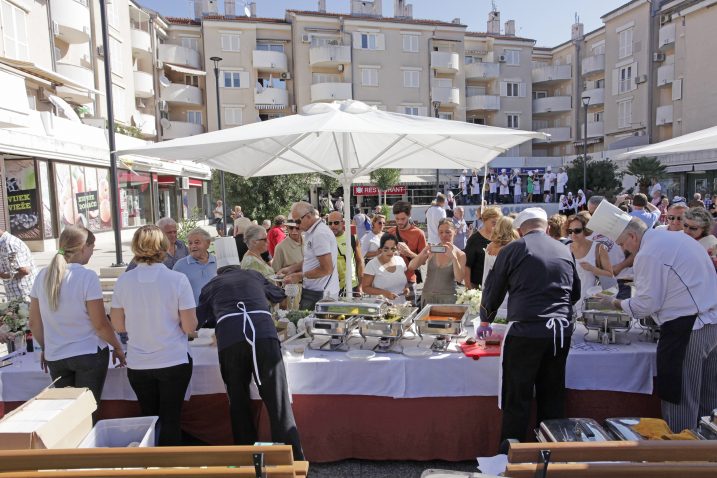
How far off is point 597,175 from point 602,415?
26.4 metres

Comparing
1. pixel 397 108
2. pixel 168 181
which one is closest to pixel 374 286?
pixel 168 181

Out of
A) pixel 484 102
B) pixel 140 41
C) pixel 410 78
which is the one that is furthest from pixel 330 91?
pixel 484 102

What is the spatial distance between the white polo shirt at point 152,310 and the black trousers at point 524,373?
6.21 ft

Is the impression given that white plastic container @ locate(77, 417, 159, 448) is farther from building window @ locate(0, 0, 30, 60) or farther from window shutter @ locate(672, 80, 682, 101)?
window shutter @ locate(672, 80, 682, 101)

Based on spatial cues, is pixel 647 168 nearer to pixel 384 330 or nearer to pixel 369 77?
pixel 369 77

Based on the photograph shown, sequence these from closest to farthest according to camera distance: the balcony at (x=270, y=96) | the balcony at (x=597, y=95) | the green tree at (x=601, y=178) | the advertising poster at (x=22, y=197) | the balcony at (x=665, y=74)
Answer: the advertising poster at (x=22, y=197) → the green tree at (x=601, y=178) → the balcony at (x=665, y=74) → the balcony at (x=270, y=96) → the balcony at (x=597, y=95)

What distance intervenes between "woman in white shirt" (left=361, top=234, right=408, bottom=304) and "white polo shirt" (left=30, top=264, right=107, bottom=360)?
238cm

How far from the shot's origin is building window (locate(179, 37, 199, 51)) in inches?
1281

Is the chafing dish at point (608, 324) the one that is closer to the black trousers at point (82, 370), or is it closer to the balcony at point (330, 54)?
the black trousers at point (82, 370)

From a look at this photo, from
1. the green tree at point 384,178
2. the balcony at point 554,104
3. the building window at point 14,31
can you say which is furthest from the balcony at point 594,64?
the building window at point 14,31

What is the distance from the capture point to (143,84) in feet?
91.5

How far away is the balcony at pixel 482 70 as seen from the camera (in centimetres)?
3544

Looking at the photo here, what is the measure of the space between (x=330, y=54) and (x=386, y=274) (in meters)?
29.8

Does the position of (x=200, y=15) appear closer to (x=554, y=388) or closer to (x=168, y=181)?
(x=168, y=181)
